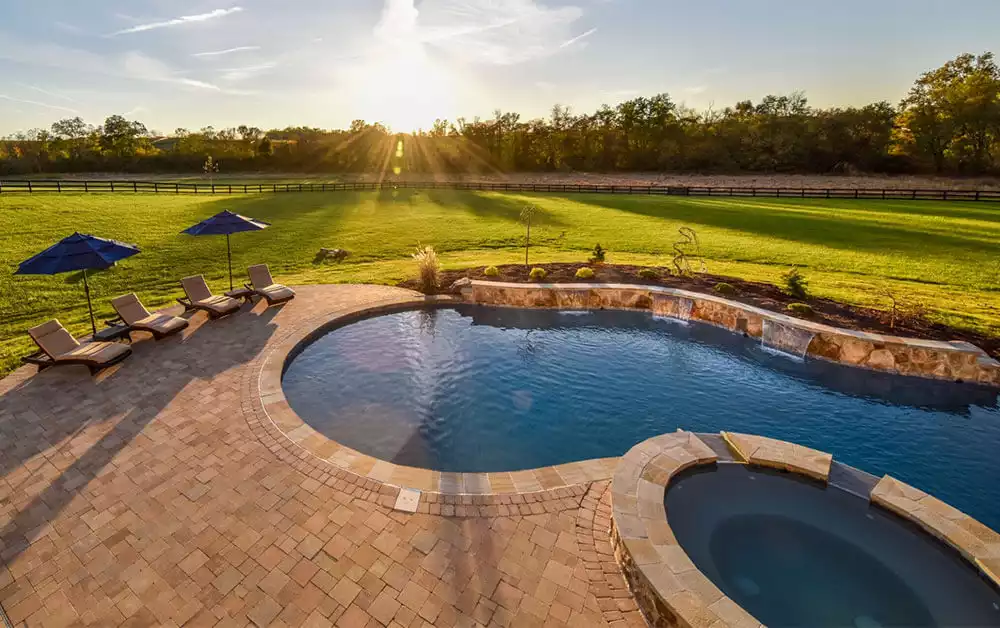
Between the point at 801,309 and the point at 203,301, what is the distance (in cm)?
1567

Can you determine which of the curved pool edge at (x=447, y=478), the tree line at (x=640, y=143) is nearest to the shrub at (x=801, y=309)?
the curved pool edge at (x=447, y=478)

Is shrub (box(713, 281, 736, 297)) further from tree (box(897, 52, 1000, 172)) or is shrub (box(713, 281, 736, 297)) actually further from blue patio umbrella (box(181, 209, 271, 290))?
tree (box(897, 52, 1000, 172))

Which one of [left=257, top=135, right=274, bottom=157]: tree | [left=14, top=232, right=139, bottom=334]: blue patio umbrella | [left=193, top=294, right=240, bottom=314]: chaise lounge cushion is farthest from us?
[left=257, top=135, right=274, bottom=157]: tree

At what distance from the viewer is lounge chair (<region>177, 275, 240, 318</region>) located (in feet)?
39.8

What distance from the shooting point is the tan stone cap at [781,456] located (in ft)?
21.1

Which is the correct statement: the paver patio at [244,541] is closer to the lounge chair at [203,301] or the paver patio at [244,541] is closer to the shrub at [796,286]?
the lounge chair at [203,301]

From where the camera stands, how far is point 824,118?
6869 centimetres

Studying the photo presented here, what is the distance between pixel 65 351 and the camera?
9.34 meters

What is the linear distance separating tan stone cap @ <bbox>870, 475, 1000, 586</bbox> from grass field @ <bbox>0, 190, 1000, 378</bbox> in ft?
27.4

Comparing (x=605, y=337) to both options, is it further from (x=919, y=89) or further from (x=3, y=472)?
(x=919, y=89)

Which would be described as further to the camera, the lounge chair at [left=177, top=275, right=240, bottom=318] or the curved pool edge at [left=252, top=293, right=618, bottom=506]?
the lounge chair at [left=177, top=275, right=240, bottom=318]

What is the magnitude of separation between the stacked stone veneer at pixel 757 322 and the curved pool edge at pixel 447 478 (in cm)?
730

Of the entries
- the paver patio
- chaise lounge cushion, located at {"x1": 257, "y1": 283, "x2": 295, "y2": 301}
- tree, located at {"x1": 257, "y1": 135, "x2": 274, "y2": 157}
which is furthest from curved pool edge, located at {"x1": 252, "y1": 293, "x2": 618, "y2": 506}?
tree, located at {"x1": 257, "y1": 135, "x2": 274, "y2": 157}

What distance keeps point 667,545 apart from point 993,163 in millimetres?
75434
